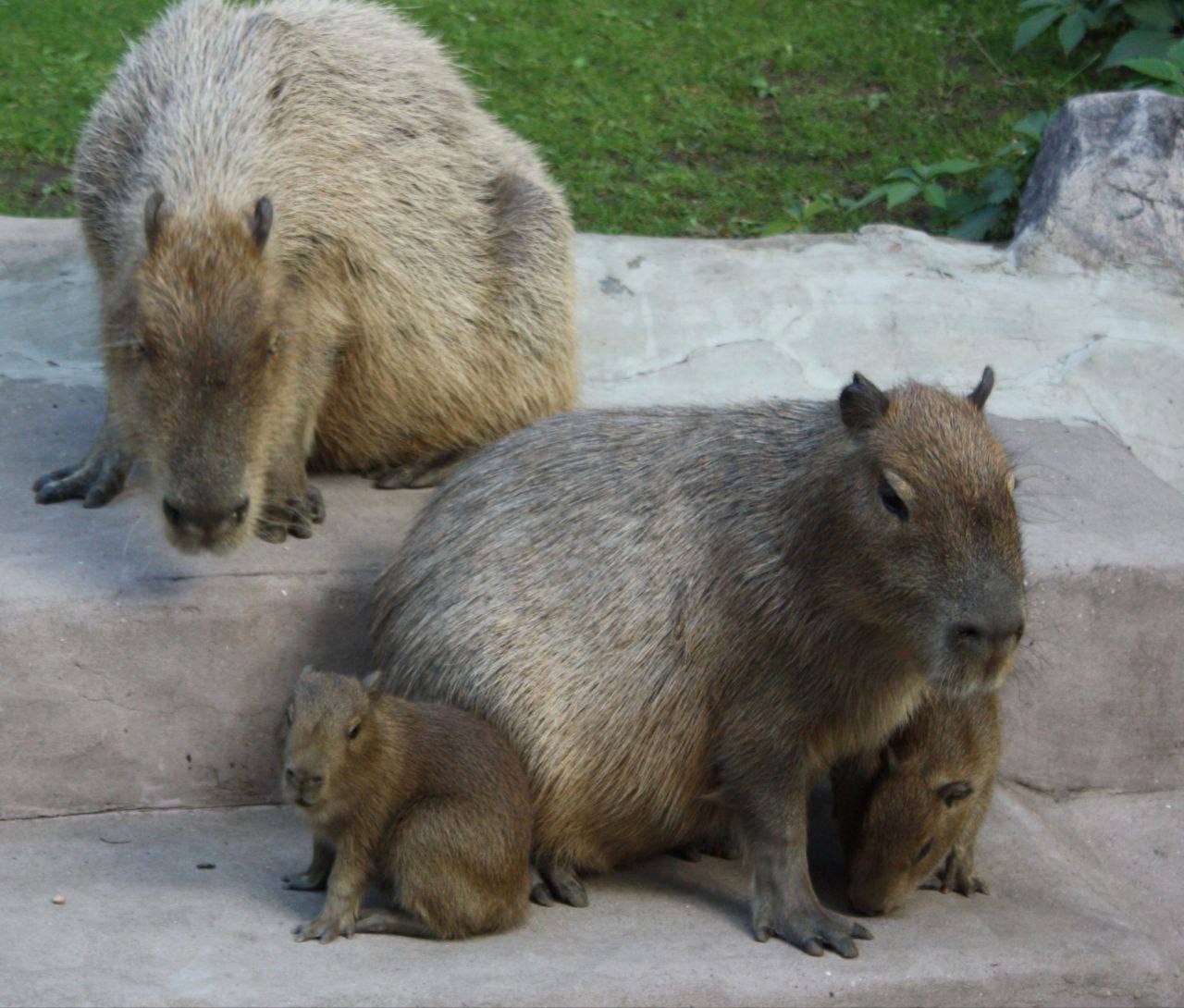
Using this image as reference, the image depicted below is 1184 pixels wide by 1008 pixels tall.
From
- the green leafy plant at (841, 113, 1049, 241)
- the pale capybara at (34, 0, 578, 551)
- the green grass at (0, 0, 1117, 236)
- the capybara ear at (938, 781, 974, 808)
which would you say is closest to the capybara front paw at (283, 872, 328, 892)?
the pale capybara at (34, 0, 578, 551)

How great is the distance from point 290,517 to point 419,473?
1.93ft

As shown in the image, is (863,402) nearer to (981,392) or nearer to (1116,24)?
(981,392)

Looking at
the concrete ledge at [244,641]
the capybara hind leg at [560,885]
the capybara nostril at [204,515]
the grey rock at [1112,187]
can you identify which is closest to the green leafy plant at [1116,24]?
the grey rock at [1112,187]

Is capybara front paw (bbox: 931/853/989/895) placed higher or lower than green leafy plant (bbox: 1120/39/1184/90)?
lower

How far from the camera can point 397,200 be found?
16.1ft

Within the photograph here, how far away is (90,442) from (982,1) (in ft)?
18.4

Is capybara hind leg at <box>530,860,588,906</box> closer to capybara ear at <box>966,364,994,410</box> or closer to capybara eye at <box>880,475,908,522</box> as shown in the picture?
capybara eye at <box>880,475,908,522</box>

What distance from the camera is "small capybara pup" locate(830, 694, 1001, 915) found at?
4.03 metres

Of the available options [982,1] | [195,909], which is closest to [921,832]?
[195,909]

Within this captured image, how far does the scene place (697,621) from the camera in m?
4.05

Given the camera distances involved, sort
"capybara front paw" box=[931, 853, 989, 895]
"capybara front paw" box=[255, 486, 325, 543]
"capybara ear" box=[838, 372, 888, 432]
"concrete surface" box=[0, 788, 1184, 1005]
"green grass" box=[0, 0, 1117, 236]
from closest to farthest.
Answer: "concrete surface" box=[0, 788, 1184, 1005]
"capybara ear" box=[838, 372, 888, 432]
"capybara front paw" box=[931, 853, 989, 895]
"capybara front paw" box=[255, 486, 325, 543]
"green grass" box=[0, 0, 1117, 236]

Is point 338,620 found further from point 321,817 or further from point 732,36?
point 732,36

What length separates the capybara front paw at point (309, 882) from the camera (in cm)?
394

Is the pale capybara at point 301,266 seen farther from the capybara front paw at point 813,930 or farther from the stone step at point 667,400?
the capybara front paw at point 813,930
